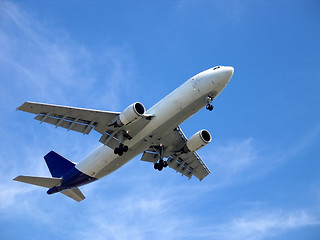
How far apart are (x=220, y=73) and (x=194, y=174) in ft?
45.8

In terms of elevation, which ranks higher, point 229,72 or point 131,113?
point 229,72

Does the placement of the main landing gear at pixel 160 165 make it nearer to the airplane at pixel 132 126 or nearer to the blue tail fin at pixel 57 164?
the airplane at pixel 132 126

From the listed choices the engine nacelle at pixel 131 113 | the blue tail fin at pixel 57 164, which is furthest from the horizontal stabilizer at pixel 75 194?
the engine nacelle at pixel 131 113

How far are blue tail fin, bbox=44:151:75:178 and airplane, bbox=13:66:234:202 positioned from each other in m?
0.43

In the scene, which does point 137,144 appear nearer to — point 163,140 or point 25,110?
point 163,140

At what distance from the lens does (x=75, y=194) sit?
136ft

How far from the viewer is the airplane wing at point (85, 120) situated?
1291 inches

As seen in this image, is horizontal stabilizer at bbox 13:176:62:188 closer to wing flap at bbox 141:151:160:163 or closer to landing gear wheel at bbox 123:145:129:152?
wing flap at bbox 141:151:160:163

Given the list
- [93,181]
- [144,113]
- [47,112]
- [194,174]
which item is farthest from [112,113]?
[194,174]

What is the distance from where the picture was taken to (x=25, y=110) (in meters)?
31.6

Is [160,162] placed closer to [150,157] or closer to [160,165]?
[160,165]

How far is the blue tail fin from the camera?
1563 inches

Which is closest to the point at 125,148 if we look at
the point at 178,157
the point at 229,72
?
the point at 178,157

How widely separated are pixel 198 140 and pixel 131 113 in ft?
26.2
